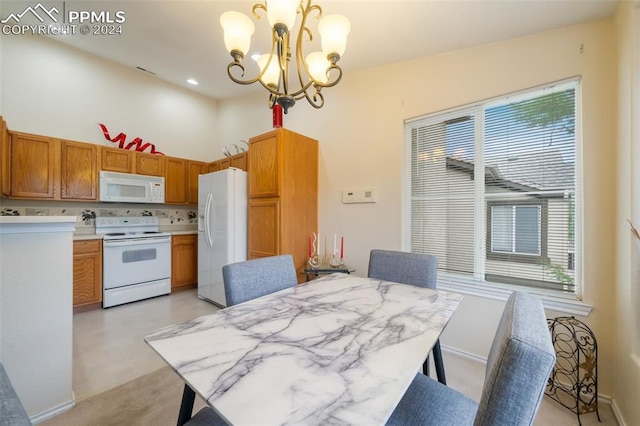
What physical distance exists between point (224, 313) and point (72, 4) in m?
3.34

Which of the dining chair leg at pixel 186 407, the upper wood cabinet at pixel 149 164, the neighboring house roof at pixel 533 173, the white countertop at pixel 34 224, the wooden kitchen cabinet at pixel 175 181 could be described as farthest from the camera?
the wooden kitchen cabinet at pixel 175 181

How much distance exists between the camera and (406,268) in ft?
5.61

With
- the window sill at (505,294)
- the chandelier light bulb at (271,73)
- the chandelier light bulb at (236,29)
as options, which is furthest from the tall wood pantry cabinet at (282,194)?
the window sill at (505,294)

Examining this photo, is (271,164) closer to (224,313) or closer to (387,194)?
(387,194)

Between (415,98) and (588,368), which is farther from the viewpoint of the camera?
(415,98)

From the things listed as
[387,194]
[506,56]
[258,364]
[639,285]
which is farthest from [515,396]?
[506,56]

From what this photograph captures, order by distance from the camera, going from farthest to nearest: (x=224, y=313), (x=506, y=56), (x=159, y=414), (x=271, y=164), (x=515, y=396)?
(x=271, y=164), (x=506, y=56), (x=159, y=414), (x=224, y=313), (x=515, y=396)

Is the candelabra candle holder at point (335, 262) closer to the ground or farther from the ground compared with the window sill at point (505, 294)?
farther from the ground

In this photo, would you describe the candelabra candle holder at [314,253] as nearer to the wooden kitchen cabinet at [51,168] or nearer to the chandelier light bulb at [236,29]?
the chandelier light bulb at [236,29]

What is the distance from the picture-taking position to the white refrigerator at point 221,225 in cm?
312

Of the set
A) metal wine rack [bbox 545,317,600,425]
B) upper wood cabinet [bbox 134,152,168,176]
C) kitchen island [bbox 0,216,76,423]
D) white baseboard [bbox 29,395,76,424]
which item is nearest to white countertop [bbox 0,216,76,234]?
kitchen island [bbox 0,216,76,423]

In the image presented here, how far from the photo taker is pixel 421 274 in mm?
1644

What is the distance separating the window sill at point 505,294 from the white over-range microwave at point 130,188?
402 cm

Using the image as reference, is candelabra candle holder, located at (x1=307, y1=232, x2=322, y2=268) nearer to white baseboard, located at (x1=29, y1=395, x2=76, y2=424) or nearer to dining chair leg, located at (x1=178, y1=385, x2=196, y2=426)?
dining chair leg, located at (x1=178, y1=385, x2=196, y2=426)
